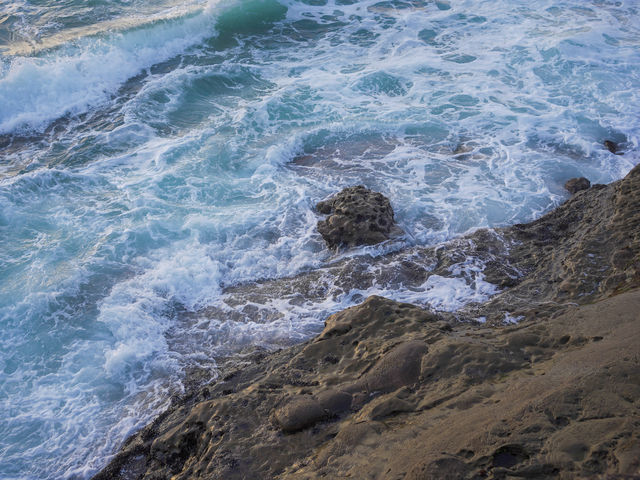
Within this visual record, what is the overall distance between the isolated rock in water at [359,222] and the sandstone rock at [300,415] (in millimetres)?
3605

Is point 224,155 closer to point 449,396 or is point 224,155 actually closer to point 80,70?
point 80,70

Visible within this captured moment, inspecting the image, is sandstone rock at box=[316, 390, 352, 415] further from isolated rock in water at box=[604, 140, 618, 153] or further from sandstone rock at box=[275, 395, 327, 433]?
isolated rock in water at box=[604, 140, 618, 153]

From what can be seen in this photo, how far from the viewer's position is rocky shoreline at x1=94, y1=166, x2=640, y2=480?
2.82 metres

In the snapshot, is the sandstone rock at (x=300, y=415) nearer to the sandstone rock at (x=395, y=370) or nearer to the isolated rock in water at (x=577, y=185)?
the sandstone rock at (x=395, y=370)

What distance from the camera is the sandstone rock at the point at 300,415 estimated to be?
3645 mm

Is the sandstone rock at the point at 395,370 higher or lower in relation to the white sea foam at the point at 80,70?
lower

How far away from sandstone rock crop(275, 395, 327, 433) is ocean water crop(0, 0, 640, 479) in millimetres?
1912

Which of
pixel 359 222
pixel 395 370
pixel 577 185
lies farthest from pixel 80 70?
pixel 395 370

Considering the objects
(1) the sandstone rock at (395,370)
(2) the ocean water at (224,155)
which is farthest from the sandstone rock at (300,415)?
(2) the ocean water at (224,155)

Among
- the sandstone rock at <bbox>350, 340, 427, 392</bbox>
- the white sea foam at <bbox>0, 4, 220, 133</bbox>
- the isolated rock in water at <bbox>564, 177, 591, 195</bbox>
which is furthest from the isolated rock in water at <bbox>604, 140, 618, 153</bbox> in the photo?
the white sea foam at <bbox>0, 4, 220, 133</bbox>

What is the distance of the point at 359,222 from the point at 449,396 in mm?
3904

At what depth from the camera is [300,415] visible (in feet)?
12.0

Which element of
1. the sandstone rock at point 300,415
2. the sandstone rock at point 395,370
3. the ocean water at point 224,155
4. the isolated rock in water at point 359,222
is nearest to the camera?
the sandstone rock at point 300,415

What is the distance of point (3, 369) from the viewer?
5.76m
